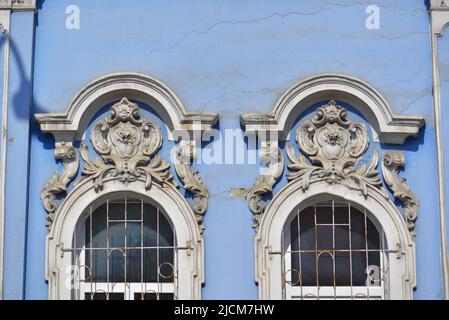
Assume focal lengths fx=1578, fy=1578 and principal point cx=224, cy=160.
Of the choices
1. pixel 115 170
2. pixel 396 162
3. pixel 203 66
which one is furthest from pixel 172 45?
pixel 396 162

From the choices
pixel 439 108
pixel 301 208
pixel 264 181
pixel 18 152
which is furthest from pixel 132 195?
pixel 439 108

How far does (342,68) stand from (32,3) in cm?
286

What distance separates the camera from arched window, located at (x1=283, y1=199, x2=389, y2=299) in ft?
45.9

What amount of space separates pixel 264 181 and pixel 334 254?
91 centimetres

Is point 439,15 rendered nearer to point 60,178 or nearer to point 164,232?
point 164,232

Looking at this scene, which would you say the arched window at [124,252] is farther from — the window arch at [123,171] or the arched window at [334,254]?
the arched window at [334,254]

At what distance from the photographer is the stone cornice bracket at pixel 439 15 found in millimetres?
14281

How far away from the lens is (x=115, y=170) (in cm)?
1401

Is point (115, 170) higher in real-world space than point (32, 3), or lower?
lower

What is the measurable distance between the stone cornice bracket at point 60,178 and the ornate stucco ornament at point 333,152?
6.32 feet

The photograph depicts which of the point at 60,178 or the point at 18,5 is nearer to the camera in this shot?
the point at 60,178

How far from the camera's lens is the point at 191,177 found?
1399cm

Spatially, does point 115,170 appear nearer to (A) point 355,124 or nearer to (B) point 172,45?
(B) point 172,45

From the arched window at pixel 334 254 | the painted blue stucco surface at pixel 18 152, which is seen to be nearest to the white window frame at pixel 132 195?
the painted blue stucco surface at pixel 18 152
